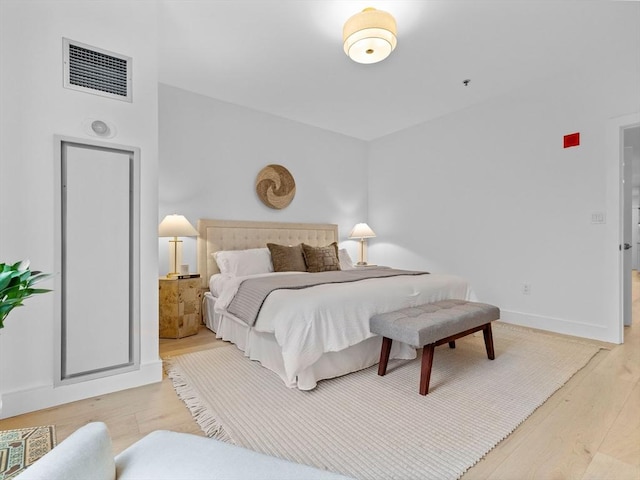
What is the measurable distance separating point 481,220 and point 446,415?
2887mm

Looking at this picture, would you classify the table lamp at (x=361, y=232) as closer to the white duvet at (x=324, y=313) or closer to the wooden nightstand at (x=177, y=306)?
the white duvet at (x=324, y=313)

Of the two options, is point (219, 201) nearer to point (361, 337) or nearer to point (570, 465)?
point (361, 337)

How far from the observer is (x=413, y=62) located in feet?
10.0

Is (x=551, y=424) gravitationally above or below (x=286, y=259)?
below

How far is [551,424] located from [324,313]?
137cm

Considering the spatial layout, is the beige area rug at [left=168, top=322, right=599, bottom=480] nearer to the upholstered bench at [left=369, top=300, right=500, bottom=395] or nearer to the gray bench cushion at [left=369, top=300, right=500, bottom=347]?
the upholstered bench at [left=369, top=300, right=500, bottom=395]

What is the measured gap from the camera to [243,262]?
3.56 meters

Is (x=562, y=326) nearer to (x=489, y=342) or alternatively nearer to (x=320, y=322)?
(x=489, y=342)

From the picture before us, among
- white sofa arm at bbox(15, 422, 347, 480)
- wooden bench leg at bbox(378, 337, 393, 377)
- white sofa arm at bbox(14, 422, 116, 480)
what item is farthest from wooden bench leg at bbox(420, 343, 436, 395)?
white sofa arm at bbox(14, 422, 116, 480)

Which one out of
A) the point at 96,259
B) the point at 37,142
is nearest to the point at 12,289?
the point at 96,259

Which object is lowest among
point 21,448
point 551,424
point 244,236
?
point 551,424

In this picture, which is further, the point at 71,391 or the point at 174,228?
the point at 174,228

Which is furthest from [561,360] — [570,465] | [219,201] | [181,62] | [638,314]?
[181,62]

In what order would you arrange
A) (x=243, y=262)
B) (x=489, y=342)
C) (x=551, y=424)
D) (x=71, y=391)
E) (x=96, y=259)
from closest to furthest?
(x=551, y=424) → (x=71, y=391) → (x=96, y=259) → (x=489, y=342) → (x=243, y=262)
